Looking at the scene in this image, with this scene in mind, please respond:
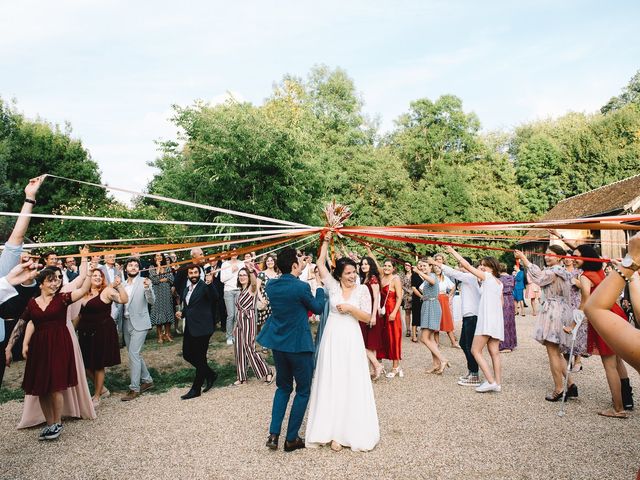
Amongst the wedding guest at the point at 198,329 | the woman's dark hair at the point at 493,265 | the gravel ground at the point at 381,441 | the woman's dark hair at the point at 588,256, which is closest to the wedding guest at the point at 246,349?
the gravel ground at the point at 381,441

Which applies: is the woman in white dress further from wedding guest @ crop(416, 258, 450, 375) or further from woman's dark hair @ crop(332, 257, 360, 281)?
woman's dark hair @ crop(332, 257, 360, 281)

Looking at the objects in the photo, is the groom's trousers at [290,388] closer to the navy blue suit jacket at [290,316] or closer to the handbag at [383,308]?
the navy blue suit jacket at [290,316]

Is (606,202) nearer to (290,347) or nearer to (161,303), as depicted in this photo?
(161,303)

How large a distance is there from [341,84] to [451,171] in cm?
1125

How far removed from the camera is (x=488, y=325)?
7.01m

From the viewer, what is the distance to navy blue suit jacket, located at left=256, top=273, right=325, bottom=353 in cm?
507

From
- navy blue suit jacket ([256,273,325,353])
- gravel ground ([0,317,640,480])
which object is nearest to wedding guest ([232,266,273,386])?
gravel ground ([0,317,640,480])

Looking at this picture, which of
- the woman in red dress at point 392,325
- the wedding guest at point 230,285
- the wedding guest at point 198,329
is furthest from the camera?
the wedding guest at point 230,285

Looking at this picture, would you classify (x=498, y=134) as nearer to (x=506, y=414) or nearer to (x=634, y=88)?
(x=634, y=88)

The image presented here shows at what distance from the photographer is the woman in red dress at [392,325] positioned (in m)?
8.40

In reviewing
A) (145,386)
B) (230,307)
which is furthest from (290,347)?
(230,307)

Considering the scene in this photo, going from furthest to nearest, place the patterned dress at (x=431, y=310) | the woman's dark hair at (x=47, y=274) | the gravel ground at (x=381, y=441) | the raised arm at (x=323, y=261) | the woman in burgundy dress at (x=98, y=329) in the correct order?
1. the patterned dress at (x=431, y=310)
2. the woman in burgundy dress at (x=98, y=329)
3. the woman's dark hair at (x=47, y=274)
4. the raised arm at (x=323, y=261)
5. the gravel ground at (x=381, y=441)

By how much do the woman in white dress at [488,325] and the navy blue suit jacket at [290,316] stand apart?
9.20 ft

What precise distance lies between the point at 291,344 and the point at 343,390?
0.78 metres
